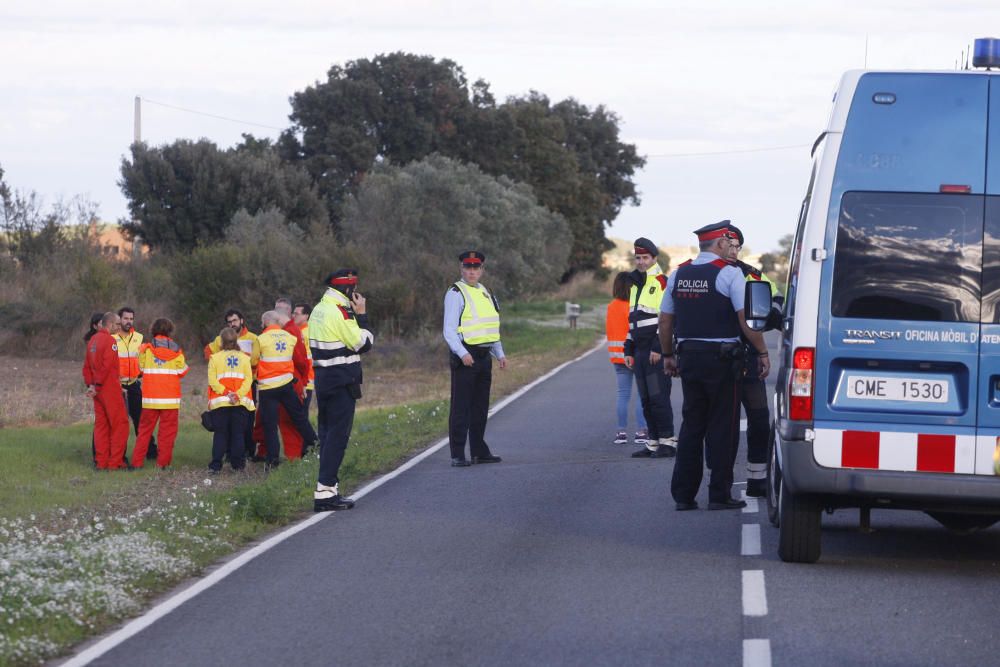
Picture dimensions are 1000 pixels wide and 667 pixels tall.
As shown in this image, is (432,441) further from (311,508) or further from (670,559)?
(670,559)

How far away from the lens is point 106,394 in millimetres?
15852

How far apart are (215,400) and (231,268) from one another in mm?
19814

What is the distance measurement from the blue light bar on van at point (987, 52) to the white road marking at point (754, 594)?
10.4 feet

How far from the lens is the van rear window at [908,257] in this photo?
309 inches

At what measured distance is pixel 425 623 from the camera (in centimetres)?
722

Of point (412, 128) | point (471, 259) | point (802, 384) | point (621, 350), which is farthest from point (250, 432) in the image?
point (412, 128)

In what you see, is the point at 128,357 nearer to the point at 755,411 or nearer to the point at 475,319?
the point at 475,319

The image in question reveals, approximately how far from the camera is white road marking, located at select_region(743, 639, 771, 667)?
639cm

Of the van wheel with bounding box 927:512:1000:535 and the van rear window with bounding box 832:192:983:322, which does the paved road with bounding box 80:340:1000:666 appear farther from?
the van rear window with bounding box 832:192:983:322

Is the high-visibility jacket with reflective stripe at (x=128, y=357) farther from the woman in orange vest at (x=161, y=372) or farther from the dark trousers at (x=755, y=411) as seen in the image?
the dark trousers at (x=755, y=411)

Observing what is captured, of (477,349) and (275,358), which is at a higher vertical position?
(477,349)

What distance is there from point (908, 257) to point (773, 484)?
241cm

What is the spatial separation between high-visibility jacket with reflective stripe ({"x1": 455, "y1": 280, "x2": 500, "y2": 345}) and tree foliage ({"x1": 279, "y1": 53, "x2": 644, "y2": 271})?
155 ft

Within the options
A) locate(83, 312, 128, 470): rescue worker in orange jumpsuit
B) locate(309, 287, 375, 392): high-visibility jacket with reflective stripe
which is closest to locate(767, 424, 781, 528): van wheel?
locate(309, 287, 375, 392): high-visibility jacket with reflective stripe
